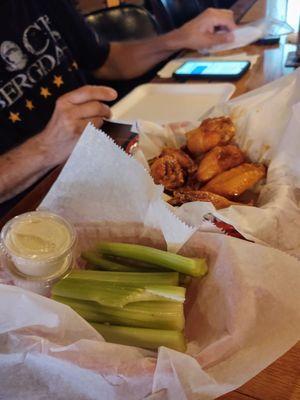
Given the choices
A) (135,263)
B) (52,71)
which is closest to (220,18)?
(52,71)

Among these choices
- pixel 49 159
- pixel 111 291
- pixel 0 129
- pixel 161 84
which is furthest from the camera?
pixel 161 84

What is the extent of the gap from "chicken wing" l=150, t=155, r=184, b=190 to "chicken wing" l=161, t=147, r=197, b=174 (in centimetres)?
1

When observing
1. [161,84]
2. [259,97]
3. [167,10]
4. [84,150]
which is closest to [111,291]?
[84,150]

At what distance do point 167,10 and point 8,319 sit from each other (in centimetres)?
228

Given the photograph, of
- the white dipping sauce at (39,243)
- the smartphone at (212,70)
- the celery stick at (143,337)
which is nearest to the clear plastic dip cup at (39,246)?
→ the white dipping sauce at (39,243)

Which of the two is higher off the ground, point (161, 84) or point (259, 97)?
point (259, 97)

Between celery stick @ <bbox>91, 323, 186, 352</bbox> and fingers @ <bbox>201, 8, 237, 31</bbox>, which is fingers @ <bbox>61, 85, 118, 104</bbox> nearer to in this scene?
celery stick @ <bbox>91, 323, 186, 352</bbox>

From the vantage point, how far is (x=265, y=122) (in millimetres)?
951

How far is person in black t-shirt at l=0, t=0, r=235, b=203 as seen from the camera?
3.59 feet

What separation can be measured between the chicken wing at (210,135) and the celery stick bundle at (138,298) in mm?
358

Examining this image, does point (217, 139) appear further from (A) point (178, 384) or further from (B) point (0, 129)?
(B) point (0, 129)

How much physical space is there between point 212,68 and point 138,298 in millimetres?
1157

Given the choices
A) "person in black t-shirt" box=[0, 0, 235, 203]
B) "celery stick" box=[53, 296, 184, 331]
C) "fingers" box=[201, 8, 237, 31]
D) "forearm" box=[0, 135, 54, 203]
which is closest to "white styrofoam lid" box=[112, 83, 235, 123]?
"person in black t-shirt" box=[0, 0, 235, 203]

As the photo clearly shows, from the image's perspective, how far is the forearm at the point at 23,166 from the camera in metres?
1.16
